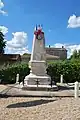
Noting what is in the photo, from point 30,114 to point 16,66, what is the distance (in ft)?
69.8

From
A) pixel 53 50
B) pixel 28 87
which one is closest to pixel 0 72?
pixel 28 87

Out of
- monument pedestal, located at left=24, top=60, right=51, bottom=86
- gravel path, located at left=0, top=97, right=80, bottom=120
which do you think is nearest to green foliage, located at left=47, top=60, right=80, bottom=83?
monument pedestal, located at left=24, top=60, right=51, bottom=86

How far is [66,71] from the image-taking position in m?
31.6

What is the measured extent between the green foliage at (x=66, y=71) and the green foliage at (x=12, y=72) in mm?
2929

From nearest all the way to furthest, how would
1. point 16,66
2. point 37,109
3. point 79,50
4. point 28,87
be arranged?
1. point 37,109
2. point 28,87
3. point 16,66
4. point 79,50

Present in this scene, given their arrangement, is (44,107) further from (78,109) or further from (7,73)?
(7,73)

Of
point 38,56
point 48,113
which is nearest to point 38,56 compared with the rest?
point 38,56

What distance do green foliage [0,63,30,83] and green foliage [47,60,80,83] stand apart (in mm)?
2929

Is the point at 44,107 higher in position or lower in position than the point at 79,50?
lower

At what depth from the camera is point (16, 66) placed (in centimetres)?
3078

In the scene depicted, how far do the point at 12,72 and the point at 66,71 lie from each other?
20.4ft

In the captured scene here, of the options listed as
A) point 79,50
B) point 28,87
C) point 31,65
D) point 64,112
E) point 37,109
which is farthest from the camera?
point 79,50

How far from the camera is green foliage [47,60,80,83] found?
31406mm

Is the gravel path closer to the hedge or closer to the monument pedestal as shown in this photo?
the monument pedestal
